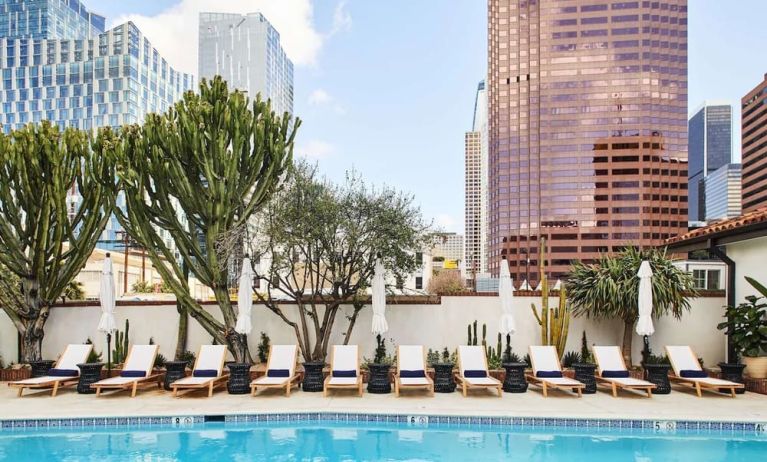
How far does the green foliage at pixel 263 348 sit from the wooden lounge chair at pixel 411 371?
351 centimetres

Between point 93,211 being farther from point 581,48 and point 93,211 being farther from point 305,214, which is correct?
point 581,48

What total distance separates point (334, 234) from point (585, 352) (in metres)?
6.01

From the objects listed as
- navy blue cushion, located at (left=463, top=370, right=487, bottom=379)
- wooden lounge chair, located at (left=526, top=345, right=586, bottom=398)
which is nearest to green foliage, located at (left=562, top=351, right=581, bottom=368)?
wooden lounge chair, located at (left=526, top=345, right=586, bottom=398)

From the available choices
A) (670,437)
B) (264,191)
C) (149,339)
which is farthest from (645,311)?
(149,339)

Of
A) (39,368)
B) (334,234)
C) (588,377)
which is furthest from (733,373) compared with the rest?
(39,368)

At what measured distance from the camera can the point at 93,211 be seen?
13164mm

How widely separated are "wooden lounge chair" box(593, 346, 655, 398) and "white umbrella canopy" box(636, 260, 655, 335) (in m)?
0.70

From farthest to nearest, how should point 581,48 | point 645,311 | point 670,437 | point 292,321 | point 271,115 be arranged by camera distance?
point 581,48 → point 292,321 → point 271,115 → point 645,311 → point 670,437

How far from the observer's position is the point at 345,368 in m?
11.6

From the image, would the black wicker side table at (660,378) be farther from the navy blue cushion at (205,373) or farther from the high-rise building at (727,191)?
the high-rise building at (727,191)

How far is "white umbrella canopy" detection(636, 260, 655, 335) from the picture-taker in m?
11.9

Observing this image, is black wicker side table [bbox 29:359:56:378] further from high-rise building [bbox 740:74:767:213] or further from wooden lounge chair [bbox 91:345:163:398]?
high-rise building [bbox 740:74:767:213]

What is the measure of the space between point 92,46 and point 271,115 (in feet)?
339

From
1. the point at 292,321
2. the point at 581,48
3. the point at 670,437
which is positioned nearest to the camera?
the point at 670,437
